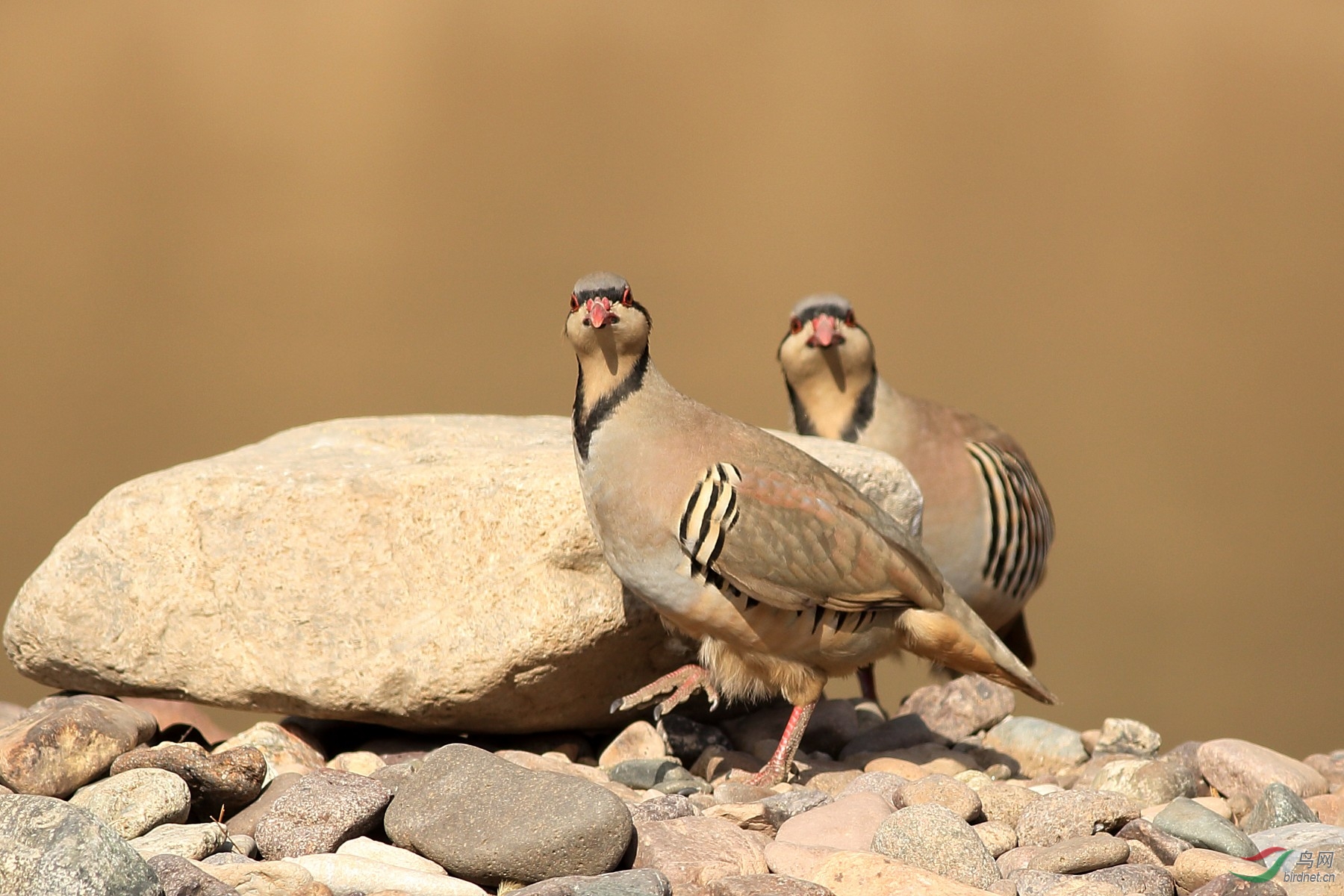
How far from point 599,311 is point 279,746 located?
1526 millimetres

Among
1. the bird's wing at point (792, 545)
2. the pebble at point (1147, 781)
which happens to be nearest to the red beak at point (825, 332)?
the bird's wing at point (792, 545)

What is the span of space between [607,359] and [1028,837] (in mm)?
1613

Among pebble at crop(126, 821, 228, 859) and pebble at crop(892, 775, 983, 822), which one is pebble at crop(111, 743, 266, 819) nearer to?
pebble at crop(126, 821, 228, 859)

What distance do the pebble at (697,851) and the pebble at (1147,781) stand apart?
50.5 inches

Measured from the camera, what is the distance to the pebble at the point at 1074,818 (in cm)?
312

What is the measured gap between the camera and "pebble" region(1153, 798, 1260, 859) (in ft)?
10.1

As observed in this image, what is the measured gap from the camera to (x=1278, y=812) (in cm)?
338

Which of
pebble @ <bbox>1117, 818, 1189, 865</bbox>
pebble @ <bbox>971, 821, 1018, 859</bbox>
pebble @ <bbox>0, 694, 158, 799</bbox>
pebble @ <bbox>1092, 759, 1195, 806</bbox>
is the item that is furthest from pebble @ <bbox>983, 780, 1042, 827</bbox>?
pebble @ <bbox>0, 694, 158, 799</bbox>

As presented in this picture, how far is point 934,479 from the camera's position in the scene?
16.5 ft

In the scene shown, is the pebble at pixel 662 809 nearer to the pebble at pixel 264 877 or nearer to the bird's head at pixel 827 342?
the pebble at pixel 264 877

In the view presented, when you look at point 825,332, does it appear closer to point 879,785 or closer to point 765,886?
point 879,785

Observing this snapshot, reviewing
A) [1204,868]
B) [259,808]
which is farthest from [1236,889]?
[259,808]

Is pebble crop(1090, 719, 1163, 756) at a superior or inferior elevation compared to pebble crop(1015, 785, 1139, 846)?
inferior

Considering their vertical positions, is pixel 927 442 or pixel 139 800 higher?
pixel 927 442
